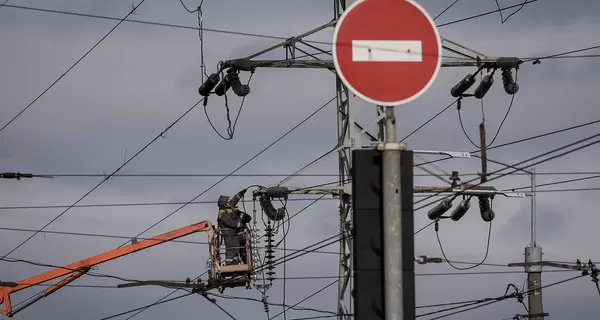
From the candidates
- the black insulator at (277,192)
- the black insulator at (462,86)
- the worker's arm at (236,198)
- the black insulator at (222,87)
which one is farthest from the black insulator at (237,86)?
the black insulator at (462,86)

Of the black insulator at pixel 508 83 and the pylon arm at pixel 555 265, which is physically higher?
the black insulator at pixel 508 83

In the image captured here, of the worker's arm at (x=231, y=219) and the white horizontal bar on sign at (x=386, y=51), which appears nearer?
the white horizontal bar on sign at (x=386, y=51)

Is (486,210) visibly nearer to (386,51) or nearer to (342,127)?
(342,127)

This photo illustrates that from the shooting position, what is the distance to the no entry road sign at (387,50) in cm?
714

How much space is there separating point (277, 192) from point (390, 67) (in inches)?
739

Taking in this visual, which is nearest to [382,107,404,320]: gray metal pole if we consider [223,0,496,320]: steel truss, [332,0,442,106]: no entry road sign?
[332,0,442,106]: no entry road sign

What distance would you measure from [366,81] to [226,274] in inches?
839

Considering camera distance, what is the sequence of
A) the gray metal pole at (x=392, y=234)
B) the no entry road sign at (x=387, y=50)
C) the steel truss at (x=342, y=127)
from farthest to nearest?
the steel truss at (x=342, y=127)
the no entry road sign at (x=387, y=50)
the gray metal pole at (x=392, y=234)

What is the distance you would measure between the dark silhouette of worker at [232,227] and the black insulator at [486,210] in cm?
496

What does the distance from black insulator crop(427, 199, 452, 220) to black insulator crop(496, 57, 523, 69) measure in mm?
3624

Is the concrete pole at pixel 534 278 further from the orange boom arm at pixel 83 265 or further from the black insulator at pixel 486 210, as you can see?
the orange boom arm at pixel 83 265

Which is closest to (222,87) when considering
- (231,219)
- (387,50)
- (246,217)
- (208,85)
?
(208,85)

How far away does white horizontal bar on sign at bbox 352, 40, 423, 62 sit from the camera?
715 centimetres

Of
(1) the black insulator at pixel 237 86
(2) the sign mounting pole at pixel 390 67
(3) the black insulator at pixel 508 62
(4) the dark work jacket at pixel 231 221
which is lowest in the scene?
(2) the sign mounting pole at pixel 390 67
